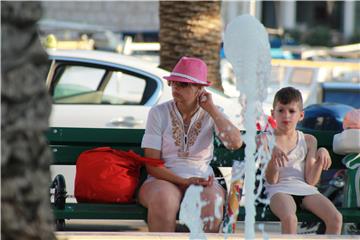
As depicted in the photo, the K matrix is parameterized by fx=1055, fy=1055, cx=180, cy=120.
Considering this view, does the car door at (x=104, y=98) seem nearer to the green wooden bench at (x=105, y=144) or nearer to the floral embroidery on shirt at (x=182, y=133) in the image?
the green wooden bench at (x=105, y=144)

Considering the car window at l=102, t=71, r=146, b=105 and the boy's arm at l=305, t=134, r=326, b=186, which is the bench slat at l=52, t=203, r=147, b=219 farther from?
the car window at l=102, t=71, r=146, b=105

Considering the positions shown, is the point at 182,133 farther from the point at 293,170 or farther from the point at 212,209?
the point at 293,170

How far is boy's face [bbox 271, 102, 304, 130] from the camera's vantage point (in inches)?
250

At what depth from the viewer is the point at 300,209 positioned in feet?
21.1

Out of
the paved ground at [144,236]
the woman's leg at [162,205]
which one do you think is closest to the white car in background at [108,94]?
the woman's leg at [162,205]

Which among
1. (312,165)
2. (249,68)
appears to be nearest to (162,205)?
(312,165)

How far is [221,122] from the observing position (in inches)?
243

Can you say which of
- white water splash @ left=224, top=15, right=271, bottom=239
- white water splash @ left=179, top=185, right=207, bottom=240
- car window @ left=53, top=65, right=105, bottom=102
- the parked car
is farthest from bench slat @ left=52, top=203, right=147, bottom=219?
car window @ left=53, top=65, right=105, bottom=102

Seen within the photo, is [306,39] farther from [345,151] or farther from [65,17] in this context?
[345,151]

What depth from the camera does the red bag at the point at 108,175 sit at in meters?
6.30

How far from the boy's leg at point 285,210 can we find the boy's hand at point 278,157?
0.65 ft

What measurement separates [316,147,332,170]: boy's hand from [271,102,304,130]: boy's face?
23cm

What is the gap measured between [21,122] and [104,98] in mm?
6148

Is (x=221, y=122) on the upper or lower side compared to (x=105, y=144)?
upper
